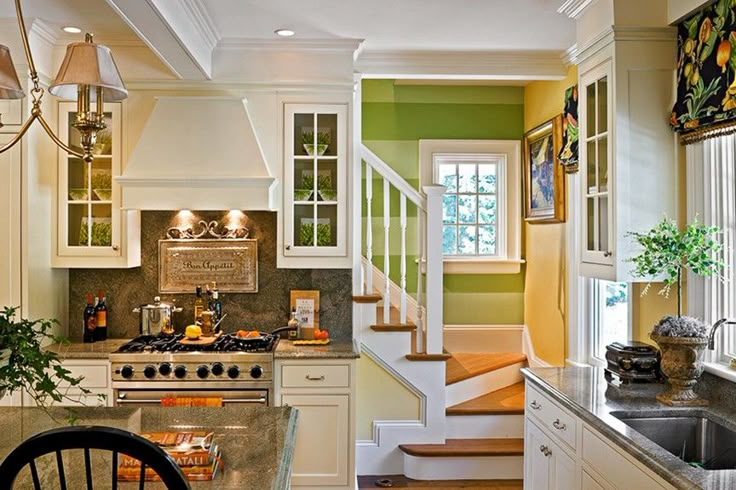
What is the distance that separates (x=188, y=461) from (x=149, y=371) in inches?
81.9

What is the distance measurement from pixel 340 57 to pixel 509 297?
2694 mm

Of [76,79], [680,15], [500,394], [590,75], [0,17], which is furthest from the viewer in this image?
[500,394]

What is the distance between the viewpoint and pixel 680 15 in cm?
284

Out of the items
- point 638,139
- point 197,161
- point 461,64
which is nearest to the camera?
point 638,139

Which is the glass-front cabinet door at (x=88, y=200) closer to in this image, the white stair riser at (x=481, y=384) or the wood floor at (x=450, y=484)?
the wood floor at (x=450, y=484)

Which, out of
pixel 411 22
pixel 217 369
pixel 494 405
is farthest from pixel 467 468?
pixel 411 22

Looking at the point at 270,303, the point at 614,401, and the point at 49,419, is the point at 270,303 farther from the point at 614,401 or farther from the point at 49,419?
the point at 614,401

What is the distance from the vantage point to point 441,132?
18.2 feet

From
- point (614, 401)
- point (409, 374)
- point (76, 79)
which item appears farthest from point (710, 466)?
point (76, 79)

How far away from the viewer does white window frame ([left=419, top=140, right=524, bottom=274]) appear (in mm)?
5551

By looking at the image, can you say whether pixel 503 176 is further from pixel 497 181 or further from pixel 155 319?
pixel 155 319

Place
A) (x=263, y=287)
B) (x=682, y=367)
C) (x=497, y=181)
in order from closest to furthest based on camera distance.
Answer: (x=682, y=367) < (x=263, y=287) < (x=497, y=181)

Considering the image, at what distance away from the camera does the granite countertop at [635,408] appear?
180cm

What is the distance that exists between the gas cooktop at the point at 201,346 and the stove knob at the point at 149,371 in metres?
0.10
